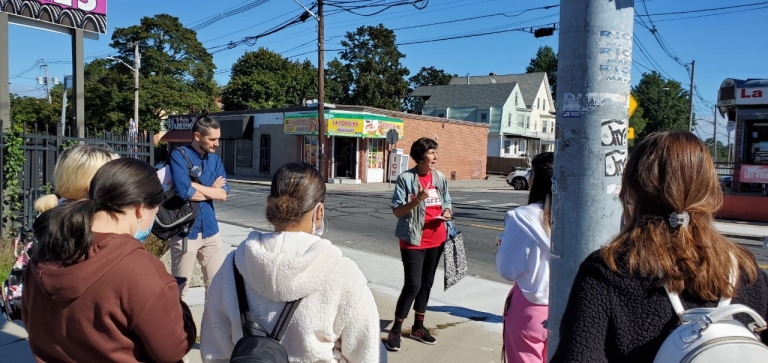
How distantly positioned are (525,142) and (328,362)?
5391 cm

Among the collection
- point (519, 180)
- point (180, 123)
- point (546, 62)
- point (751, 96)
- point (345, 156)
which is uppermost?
point (546, 62)

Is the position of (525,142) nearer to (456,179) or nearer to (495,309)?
(456,179)

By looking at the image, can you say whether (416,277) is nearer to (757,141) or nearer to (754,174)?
(754,174)

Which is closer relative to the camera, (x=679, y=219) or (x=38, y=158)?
(x=679, y=219)

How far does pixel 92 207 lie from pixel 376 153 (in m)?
28.9

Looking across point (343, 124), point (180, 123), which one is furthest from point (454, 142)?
point (180, 123)

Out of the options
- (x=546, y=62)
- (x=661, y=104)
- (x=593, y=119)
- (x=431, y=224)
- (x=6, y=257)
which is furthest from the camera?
(x=546, y=62)

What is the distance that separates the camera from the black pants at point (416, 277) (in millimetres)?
4559

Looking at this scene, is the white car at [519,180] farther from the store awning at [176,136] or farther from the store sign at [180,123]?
the store sign at [180,123]

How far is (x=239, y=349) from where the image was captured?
1.71 m

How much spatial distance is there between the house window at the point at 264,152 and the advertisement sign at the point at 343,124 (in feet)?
8.28

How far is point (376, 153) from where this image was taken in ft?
101

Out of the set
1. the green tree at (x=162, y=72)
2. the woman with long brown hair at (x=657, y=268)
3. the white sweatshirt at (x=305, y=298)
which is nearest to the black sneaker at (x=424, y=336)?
the white sweatshirt at (x=305, y=298)

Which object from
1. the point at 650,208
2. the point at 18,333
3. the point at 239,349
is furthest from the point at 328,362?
the point at 18,333
